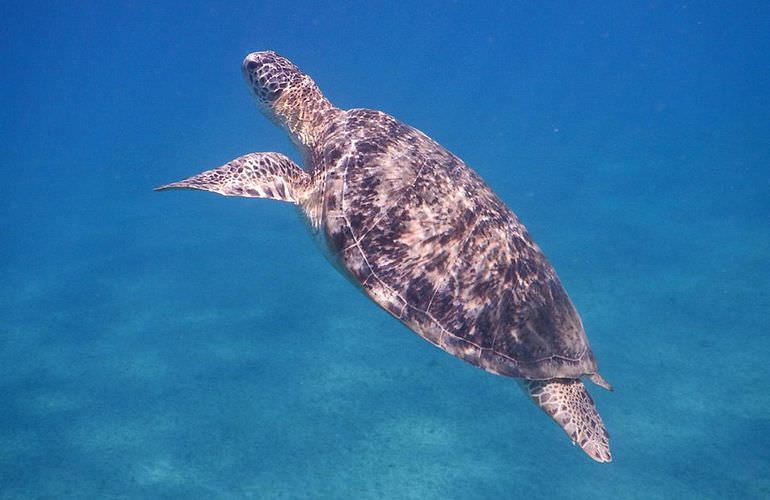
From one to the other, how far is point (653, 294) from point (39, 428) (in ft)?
42.4

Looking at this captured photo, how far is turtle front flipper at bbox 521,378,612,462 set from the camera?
4.46m

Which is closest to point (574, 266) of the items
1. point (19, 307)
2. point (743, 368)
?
point (743, 368)

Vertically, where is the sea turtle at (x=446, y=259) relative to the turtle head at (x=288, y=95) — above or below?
below

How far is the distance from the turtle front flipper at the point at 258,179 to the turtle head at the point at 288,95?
0.84m

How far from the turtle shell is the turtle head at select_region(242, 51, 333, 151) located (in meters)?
1.57

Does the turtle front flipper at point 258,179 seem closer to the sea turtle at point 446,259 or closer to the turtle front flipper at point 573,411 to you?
the sea turtle at point 446,259

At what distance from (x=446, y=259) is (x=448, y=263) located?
0.04 m

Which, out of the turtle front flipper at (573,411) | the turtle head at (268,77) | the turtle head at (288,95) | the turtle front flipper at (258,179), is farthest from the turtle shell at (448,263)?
the turtle head at (268,77)

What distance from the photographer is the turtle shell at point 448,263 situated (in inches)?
172

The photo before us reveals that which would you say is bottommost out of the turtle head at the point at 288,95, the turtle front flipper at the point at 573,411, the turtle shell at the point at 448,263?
the turtle front flipper at the point at 573,411

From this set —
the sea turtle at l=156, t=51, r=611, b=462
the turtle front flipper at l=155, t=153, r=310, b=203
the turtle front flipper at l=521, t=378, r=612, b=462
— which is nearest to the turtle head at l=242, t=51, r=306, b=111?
the turtle front flipper at l=155, t=153, r=310, b=203

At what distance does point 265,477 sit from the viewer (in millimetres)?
7395

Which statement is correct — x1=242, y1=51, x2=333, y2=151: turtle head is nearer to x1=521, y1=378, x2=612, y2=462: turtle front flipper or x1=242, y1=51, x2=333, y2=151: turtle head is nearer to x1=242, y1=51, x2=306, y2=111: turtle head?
x1=242, y1=51, x2=306, y2=111: turtle head

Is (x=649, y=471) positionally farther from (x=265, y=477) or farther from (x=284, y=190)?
(x=284, y=190)
